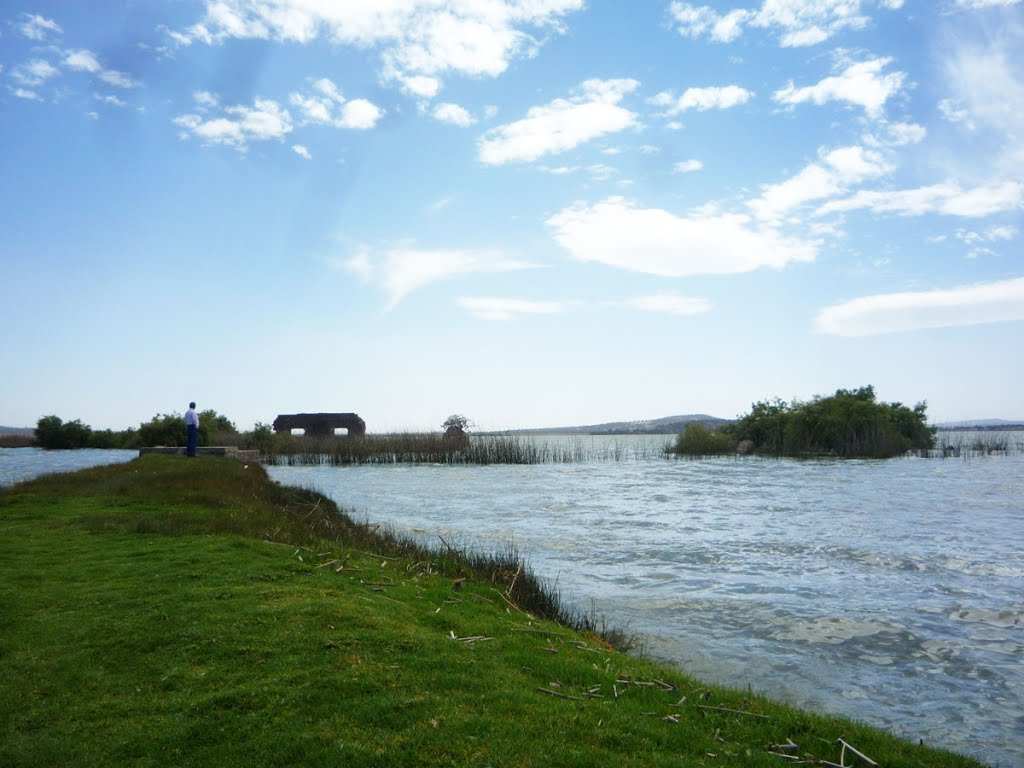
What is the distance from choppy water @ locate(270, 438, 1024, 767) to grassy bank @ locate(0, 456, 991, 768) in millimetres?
1914

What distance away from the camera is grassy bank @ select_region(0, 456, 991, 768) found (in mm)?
4551

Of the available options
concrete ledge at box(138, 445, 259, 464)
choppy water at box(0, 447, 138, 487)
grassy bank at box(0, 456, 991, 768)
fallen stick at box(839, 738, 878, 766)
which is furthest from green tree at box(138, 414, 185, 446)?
fallen stick at box(839, 738, 878, 766)

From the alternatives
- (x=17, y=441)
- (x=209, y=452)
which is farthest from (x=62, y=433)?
(x=209, y=452)

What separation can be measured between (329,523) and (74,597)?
24.2ft

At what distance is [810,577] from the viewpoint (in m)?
13.0

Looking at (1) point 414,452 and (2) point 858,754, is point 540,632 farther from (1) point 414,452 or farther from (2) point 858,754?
(1) point 414,452

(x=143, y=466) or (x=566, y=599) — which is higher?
(x=143, y=466)

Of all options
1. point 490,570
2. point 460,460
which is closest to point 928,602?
point 490,570

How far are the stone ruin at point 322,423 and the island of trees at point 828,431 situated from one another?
95.6ft

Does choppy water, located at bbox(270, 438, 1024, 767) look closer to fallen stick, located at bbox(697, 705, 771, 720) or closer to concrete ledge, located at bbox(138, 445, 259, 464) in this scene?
fallen stick, located at bbox(697, 705, 771, 720)

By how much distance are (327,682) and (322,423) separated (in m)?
64.5

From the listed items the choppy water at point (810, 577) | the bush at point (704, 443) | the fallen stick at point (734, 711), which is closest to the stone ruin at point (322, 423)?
the bush at point (704, 443)

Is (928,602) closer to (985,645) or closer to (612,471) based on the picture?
(985,645)

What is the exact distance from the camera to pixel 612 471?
4241cm
